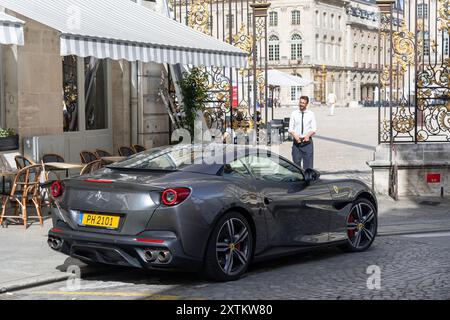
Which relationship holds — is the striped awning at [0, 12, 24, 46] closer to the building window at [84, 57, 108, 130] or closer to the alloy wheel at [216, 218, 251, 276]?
the alloy wheel at [216, 218, 251, 276]

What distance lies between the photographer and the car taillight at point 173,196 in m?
7.54

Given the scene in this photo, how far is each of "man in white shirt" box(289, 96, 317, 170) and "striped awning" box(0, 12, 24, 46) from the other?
598cm

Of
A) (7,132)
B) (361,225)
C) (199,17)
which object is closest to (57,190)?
(361,225)

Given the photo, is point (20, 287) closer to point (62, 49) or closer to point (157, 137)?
point (62, 49)

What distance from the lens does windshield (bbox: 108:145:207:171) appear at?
328 inches

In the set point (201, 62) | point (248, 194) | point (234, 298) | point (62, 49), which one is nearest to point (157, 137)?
point (201, 62)

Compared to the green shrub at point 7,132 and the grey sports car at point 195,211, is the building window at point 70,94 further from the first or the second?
the grey sports car at point 195,211

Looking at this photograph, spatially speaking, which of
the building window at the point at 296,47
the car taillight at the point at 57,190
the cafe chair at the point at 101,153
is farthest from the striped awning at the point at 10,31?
the building window at the point at 296,47

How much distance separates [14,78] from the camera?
13.1 metres

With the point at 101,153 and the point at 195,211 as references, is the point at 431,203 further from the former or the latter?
the point at 195,211

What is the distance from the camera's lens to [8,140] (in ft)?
41.9

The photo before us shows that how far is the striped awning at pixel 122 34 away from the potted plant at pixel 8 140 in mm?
2119

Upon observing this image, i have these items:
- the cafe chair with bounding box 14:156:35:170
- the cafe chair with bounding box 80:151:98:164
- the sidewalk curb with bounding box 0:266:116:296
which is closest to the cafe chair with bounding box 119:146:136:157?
the cafe chair with bounding box 80:151:98:164

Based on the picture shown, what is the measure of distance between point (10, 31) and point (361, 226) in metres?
4.63
